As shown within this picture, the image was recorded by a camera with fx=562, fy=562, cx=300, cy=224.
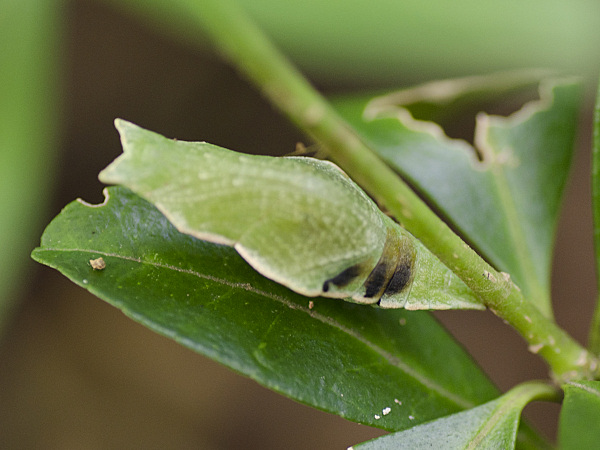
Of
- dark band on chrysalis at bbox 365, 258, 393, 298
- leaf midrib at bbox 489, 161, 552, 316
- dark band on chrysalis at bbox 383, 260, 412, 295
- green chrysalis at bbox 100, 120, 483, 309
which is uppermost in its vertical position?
green chrysalis at bbox 100, 120, 483, 309

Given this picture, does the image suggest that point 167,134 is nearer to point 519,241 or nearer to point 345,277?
point 519,241

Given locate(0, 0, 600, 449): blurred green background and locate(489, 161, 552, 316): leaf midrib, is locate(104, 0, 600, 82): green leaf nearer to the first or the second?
locate(0, 0, 600, 449): blurred green background

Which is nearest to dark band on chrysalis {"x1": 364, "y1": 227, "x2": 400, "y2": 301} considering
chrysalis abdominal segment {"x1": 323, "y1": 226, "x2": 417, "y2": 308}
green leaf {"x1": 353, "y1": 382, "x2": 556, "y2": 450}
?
chrysalis abdominal segment {"x1": 323, "y1": 226, "x2": 417, "y2": 308}

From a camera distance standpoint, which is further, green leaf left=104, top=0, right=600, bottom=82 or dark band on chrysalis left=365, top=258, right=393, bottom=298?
green leaf left=104, top=0, right=600, bottom=82

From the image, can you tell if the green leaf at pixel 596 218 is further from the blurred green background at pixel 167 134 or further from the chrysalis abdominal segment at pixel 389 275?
the blurred green background at pixel 167 134

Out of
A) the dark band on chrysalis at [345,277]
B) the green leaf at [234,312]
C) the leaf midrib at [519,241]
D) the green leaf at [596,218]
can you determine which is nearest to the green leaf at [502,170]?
the leaf midrib at [519,241]

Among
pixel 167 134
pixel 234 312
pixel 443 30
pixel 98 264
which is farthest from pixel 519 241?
pixel 167 134
